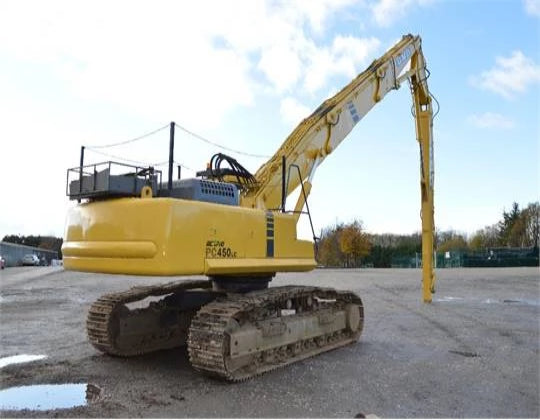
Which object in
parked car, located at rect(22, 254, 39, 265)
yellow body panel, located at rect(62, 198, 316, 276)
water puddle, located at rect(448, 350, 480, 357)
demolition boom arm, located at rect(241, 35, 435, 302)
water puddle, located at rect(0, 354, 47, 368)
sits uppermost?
demolition boom arm, located at rect(241, 35, 435, 302)

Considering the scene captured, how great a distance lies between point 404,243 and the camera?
252ft

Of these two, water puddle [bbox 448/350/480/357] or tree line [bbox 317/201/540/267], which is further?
tree line [bbox 317/201/540/267]

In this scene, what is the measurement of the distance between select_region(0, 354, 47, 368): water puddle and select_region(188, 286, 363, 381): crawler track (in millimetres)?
2658

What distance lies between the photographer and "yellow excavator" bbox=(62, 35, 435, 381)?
6082 millimetres

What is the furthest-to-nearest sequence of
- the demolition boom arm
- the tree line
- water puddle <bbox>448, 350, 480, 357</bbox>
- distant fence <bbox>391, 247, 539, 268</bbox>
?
1. the tree line
2. distant fence <bbox>391, 247, 539, 268</bbox>
3. the demolition boom arm
4. water puddle <bbox>448, 350, 480, 357</bbox>

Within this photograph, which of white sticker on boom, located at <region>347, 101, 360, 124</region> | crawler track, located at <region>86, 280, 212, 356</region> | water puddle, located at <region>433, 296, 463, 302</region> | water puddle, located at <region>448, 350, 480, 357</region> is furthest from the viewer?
water puddle, located at <region>433, 296, 463, 302</region>

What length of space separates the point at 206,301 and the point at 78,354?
1982mm

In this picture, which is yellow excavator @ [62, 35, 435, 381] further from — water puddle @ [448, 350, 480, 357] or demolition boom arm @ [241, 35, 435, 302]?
water puddle @ [448, 350, 480, 357]

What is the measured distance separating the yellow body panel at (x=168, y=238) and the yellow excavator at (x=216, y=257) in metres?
0.01

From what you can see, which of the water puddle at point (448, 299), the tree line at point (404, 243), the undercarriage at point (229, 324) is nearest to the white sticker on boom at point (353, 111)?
the undercarriage at point (229, 324)

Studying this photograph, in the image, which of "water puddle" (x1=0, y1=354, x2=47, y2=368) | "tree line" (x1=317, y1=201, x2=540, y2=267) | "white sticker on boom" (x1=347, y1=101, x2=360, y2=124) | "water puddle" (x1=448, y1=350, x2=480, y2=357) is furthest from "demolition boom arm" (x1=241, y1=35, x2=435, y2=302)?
"tree line" (x1=317, y1=201, x2=540, y2=267)

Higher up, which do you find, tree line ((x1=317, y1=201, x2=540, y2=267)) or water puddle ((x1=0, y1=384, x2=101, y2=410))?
tree line ((x1=317, y1=201, x2=540, y2=267))

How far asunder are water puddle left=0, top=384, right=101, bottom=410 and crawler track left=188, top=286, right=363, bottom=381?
1219 mm

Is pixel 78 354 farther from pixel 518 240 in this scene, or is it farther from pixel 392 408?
pixel 518 240
